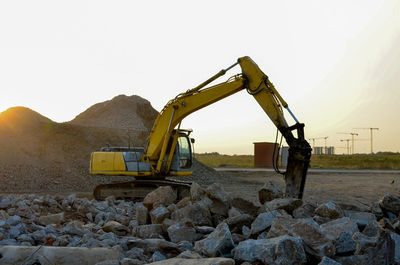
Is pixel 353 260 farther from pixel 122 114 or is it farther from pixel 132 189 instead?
pixel 122 114

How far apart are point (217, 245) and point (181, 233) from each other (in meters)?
1.03

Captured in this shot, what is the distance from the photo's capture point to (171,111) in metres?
12.1

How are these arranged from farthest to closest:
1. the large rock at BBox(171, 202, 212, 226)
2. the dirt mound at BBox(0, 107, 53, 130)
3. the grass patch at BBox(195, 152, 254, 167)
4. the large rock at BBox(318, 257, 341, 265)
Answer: the grass patch at BBox(195, 152, 254, 167) < the dirt mound at BBox(0, 107, 53, 130) < the large rock at BBox(171, 202, 212, 226) < the large rock at BBox(318, 257, 341, 265)

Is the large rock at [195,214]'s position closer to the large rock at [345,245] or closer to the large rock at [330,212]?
the large rock at [330,212]

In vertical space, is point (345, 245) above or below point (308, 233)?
below

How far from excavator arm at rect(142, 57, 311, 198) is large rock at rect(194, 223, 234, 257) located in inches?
159

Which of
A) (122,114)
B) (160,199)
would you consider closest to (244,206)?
(160,199)

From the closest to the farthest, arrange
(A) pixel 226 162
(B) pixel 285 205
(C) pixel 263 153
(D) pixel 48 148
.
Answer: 1. (B) pixel 285 205
2. (D) pixel 48 148
3. (C) pixel 263 153
4. (A) pixel 226 162

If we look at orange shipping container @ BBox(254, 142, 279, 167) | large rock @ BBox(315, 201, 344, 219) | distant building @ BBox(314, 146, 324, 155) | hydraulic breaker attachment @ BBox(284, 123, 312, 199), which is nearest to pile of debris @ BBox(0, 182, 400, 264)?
large rock @ BBox(315, 201, 344, 219)

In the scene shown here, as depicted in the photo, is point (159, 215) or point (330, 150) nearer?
point (159, 215)

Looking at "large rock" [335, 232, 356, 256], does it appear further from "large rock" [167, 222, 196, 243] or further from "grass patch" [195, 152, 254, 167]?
"grass patch" [195, 152, 254, 167]

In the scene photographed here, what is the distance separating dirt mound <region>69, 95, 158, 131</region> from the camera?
2878 cm

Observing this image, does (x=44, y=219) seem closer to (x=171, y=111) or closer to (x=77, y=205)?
(x=77, y=205)

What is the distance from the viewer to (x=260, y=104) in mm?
10195
